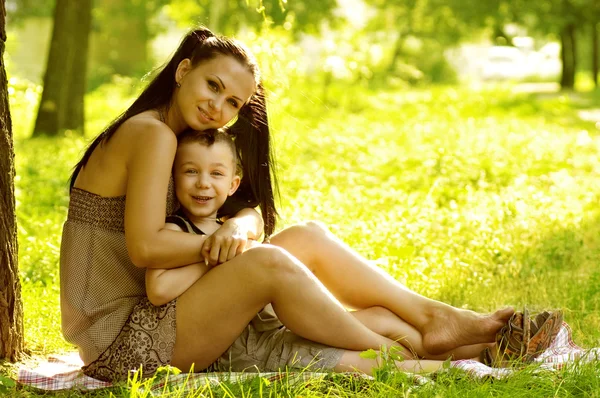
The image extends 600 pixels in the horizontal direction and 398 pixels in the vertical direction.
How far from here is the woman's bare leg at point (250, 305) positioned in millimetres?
3363

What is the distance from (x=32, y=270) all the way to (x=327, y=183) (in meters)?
3.90

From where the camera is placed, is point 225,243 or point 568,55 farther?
Result: point 568,55

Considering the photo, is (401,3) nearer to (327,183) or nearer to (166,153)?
(327,183)

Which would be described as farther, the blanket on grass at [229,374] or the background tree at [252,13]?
the background tree at [252,13]

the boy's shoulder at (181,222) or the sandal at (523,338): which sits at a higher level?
the boy's shoulder at (181,222)

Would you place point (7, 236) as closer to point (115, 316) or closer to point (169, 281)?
point (115, 316)

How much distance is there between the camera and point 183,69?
12.1ft

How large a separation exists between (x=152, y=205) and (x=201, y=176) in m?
0.29

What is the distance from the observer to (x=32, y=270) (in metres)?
5.22

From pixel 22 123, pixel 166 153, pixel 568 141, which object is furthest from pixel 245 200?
pixel 22 123

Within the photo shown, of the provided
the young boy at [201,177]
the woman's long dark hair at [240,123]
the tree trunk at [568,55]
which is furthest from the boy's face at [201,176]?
the tree trunk at [568,55]

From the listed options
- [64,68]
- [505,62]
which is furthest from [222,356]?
[505,62]

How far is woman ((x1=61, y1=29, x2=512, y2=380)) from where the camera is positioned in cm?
339

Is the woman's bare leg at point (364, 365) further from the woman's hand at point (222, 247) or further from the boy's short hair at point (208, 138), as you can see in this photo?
the boy's short hair at point (208, 138)
